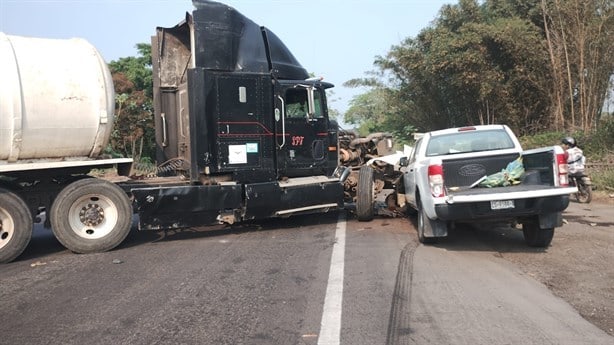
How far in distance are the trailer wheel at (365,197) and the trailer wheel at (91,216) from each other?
14.5 ft

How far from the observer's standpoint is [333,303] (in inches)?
208

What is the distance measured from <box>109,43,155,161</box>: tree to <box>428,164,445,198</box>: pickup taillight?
695cm

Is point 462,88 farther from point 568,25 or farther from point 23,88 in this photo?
point 23,88

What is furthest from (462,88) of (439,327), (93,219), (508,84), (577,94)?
(439,327)

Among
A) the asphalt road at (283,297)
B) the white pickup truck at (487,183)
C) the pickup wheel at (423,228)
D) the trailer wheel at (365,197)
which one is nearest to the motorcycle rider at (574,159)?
the white pickup truck at (487,183)

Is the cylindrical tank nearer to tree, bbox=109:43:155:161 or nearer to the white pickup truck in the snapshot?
tree, bbox=109:43:155:161

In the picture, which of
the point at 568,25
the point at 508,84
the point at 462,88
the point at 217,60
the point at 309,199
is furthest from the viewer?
the point at 462,88

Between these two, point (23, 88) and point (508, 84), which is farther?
point (508, 84)

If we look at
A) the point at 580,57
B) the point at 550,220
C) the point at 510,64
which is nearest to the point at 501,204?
the point at 550,220

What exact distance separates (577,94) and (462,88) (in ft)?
15.7

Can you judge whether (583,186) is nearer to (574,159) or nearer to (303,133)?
(574,159)

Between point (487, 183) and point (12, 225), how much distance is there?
7.00 meters

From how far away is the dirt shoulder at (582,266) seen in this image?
5.14 meters

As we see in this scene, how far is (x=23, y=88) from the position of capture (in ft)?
24.6
